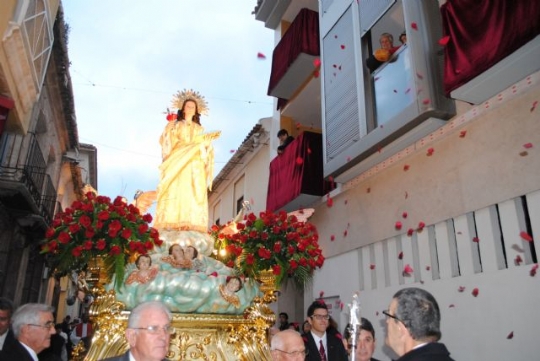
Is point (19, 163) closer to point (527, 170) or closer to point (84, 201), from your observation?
point (84, 201)

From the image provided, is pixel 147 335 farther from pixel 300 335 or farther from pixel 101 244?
pixel 101 244

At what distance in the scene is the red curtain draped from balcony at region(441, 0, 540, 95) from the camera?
15.2 feet

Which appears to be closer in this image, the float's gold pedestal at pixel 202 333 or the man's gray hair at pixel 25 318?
the man's gray hair at pixel 25 318

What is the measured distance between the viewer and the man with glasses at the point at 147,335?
2463mm

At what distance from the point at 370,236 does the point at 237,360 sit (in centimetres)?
352

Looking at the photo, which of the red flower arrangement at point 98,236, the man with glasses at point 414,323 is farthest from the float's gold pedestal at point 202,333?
the man with glasses at point 414,323

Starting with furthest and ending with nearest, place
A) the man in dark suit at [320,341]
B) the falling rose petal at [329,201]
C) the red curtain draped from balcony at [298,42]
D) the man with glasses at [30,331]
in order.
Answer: the red curtain draped from balcony at [298,42] < the falling rose petal at [329,201] < the man in dark suit at [320,341] < the man with glasses at [30,331]

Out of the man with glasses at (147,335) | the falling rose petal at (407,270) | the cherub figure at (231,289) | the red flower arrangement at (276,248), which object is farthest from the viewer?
the falling rose petal at (407,270)

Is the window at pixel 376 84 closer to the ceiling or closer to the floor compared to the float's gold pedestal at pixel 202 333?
closer to the ceiling

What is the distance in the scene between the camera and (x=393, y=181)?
702 cm

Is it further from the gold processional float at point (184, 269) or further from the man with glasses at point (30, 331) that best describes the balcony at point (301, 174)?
the man with glasses at point (30, 331)

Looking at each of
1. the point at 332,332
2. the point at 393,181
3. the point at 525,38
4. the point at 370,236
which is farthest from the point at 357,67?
the point at 332,332

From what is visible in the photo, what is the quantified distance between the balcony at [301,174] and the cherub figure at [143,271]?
491 cm

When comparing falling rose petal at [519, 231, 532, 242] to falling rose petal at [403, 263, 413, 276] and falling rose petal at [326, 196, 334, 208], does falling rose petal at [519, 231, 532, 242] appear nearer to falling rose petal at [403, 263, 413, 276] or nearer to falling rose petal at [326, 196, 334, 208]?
falling rose petal at [403, 263, 413, 276]
